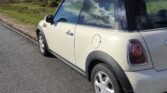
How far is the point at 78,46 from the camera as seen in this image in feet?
16.6

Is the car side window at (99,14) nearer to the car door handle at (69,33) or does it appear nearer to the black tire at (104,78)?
the car door handle at (69,33)

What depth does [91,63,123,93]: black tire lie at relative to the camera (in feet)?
13.8

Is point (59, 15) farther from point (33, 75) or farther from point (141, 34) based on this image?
point (141, 34)

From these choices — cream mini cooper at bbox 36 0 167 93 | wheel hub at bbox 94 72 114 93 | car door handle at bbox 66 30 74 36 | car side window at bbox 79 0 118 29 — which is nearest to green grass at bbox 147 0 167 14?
cream mini cooper at bbox 36 0 167 93

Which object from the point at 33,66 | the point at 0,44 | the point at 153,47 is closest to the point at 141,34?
the point at 153,47

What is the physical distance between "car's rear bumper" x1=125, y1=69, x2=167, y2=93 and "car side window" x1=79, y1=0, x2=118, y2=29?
685 mm

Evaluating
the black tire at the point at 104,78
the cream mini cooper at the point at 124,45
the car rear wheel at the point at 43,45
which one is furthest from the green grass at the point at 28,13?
the black tire at the point at 104,78

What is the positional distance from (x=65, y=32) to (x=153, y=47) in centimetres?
190

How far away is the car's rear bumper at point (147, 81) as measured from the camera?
3949mm

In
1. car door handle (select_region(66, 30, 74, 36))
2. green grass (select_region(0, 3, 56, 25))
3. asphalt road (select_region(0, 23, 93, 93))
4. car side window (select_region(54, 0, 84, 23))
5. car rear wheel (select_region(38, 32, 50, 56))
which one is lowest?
green grass (select_region(0, 3, 56, 25))

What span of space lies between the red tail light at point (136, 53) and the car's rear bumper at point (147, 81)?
13cm

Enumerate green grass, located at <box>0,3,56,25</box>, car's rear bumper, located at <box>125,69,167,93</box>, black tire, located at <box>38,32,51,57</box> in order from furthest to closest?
green grass, located at <box>0,3,56,25</box>, black tire, located at <box>38,32,51,57</box>, car's rear bumper, located at <box>125,69,167,93</box>

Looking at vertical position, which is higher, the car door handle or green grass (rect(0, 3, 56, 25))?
the car door handle

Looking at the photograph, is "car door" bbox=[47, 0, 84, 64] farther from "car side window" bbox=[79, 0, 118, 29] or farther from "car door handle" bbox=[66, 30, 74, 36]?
"car side window" bbox=[79, 0, 118, 29]
